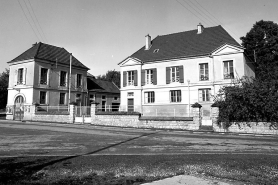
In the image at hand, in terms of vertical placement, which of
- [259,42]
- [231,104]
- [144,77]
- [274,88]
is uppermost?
[259,42]

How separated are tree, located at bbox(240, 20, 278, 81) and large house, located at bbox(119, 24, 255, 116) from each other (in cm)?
463

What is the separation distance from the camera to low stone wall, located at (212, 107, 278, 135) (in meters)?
15.3

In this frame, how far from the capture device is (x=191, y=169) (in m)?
5.61

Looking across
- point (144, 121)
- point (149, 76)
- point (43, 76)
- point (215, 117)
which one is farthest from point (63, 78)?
point (215, 117)

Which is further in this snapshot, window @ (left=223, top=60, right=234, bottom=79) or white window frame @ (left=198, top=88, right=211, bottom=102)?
white window frame @ (left=198, top=88, right=211, bottom=102)

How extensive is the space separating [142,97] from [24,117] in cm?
1564

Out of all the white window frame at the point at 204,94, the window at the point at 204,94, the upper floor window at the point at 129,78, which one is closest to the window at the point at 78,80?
the upper floor window at the point at 129,78

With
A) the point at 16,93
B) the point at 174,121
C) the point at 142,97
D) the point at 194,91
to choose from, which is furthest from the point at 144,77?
the point at 16,93

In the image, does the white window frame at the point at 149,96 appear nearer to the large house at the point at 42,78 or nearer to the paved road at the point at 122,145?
the large house at the point at 42,78

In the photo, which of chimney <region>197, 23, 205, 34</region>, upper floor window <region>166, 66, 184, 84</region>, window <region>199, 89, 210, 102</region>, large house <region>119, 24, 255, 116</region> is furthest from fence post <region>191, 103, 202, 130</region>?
chimney <region>197, 23, 205, 34</region>

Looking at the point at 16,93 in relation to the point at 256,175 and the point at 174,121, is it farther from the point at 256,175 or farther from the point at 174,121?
the point at 256,175

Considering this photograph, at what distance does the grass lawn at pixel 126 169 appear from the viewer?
4855 mm

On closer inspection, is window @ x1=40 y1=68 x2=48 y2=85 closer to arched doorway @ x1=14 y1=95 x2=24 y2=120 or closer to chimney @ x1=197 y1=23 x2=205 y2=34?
arched doorway @ x1=14 y1=95 x2=24 y2=120

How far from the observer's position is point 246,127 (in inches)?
630
